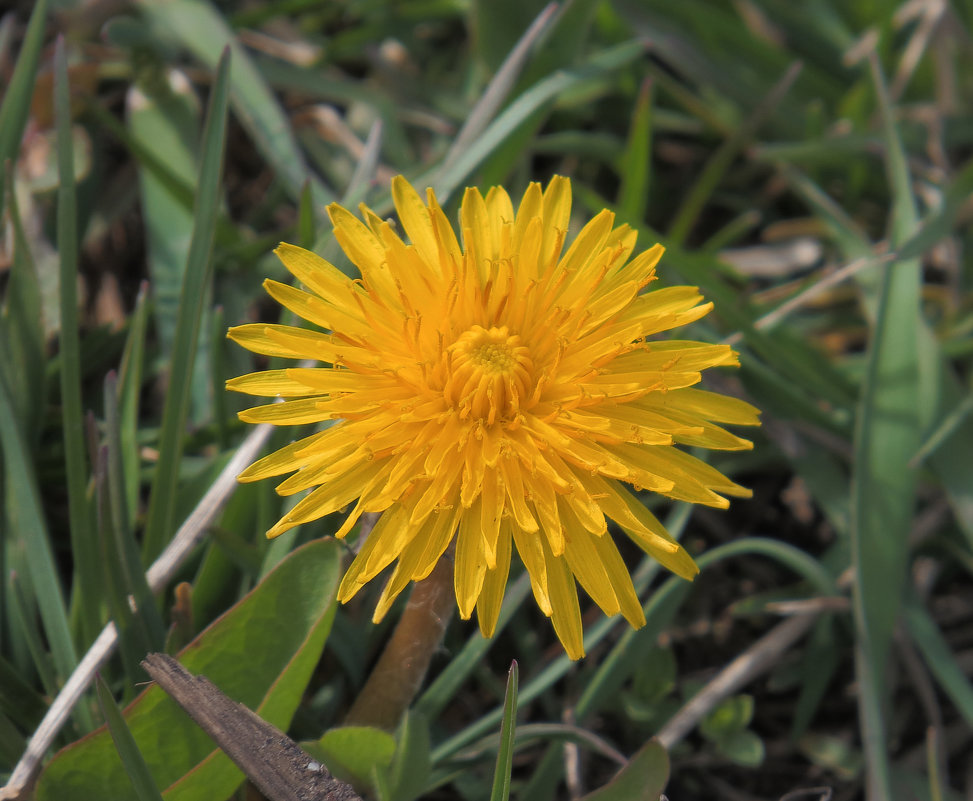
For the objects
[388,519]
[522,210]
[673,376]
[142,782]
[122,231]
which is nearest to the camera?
[142,782]

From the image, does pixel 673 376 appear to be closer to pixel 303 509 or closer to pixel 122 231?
pixel 303 509

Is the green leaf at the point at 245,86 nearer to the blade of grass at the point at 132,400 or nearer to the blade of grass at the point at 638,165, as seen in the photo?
the blade of grass at the point at 132,400

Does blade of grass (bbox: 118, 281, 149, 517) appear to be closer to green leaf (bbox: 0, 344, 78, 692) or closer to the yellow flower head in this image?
green leaf (bbox: 0, 344, 78, 692)

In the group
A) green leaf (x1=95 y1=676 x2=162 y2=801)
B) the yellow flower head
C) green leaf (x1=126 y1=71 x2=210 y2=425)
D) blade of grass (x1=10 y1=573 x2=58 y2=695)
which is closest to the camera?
green leaf (x1=95 y1=676 x2=162 y2=801)

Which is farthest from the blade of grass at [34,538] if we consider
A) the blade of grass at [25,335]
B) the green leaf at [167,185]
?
the green leaf at [167,185]

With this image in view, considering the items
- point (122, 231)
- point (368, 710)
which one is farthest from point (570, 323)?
point (122, 231)

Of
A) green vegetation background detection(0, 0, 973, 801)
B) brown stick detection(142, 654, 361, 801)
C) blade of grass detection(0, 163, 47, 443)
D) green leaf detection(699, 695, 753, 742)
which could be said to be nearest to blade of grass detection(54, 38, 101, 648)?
green vegetation background detection(0, 0, 973, 801)
